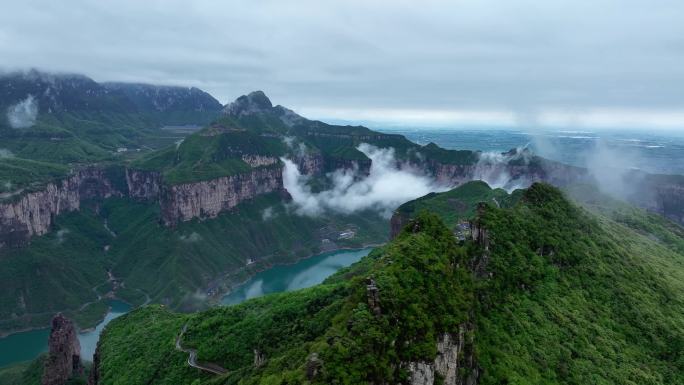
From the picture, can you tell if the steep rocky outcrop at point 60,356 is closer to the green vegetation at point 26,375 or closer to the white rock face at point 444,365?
the green vegetation at point 26,375

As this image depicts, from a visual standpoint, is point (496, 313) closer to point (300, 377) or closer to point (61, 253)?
point (300, 377)

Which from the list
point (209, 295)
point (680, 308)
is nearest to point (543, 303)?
point (680, 308)

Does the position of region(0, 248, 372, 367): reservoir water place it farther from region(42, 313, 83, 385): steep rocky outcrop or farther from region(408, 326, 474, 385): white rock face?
region(408, 326, 474, 385): white rock face

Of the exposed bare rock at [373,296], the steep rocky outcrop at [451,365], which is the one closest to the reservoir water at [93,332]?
the exposed bare rock at [373,296]

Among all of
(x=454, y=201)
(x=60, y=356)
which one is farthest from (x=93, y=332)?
(x=454, y=201)

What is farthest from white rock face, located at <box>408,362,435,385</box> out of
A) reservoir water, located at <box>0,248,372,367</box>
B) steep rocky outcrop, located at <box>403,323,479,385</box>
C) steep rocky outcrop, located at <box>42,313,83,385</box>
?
reservoir water, located at <box>0,248,372,367</box>

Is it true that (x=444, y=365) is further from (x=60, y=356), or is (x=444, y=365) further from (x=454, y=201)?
(x=454, y=201)
